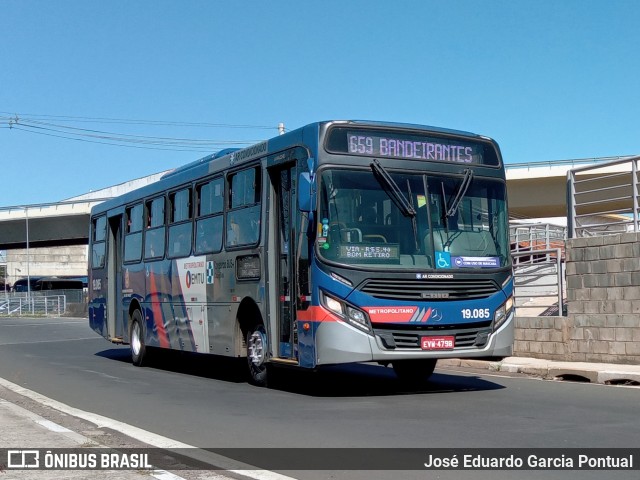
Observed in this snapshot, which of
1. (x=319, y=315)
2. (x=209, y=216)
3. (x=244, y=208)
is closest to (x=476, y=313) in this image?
(x=319, y=315)

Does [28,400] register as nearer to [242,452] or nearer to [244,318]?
[244,318]

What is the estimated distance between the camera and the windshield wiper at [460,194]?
12148 millimetres

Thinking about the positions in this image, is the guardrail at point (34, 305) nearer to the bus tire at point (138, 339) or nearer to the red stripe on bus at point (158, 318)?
the bus tire at point (138, 339)

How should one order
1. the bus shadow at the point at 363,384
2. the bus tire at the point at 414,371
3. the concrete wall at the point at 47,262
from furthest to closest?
the concrete wall at the point at 47,262, the bus tire at the point at 414,371, the bus shadow at the point at 363,384

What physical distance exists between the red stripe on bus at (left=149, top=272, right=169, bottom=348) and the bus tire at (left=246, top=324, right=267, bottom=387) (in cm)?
373

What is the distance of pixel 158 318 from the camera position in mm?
17625

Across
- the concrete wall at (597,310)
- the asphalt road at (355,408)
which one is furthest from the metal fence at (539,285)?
the asphalt road at (355,408)

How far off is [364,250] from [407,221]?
0.72 m

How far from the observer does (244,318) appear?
45.8 feet

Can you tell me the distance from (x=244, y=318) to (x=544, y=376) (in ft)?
16.5

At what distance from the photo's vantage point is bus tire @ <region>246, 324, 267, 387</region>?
13.2 meters

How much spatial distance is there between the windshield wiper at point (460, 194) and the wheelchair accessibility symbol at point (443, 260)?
544 millimetres

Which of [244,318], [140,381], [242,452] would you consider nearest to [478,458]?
[242,452]

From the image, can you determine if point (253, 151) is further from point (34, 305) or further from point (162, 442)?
point (34, 305)
